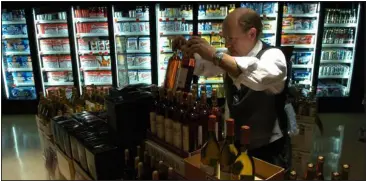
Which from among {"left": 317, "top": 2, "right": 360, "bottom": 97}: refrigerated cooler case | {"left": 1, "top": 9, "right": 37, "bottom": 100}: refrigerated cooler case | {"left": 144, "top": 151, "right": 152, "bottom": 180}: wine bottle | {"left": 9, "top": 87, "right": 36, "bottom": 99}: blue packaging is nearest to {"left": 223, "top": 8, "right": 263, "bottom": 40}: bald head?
{"left": 144, "top": 151, "right": 152, "bottom": 180}: wine bottle

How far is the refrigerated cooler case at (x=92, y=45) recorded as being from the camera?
15.8 feet

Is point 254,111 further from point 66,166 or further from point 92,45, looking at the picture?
point 92,45

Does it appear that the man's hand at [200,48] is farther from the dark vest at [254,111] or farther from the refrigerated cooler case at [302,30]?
the refrigerated cooler case at [302,30]

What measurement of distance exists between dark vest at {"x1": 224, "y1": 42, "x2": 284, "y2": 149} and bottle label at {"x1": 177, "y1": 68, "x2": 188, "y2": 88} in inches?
11.7

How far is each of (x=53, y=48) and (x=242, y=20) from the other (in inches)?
166

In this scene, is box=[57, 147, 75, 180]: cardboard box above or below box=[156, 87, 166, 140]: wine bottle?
below

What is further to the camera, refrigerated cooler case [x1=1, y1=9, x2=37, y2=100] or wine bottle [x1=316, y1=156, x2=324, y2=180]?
refrigerated cooler case [x1=1, y1=9, x2=37, y2=100]

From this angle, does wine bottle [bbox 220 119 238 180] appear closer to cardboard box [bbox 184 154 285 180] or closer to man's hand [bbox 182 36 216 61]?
cardboard box [bbox 184 154 285 180]

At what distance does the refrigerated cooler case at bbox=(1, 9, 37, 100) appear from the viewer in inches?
190

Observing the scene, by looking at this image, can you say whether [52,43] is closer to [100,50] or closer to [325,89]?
[100,50]

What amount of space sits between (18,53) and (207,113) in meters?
4.45

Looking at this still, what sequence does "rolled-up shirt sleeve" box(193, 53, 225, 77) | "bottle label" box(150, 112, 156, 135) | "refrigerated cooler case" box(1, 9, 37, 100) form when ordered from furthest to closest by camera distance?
"refrigerated cooler case" box(1, 9, 37, 100) → "rolled-up shirt sleeve" box(193, 53, 225, 77) → "bottle label" box(150, 112, 156, 135)

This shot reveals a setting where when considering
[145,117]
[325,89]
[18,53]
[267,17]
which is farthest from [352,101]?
[18,53]

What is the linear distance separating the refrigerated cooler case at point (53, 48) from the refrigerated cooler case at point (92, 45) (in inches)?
7.9
